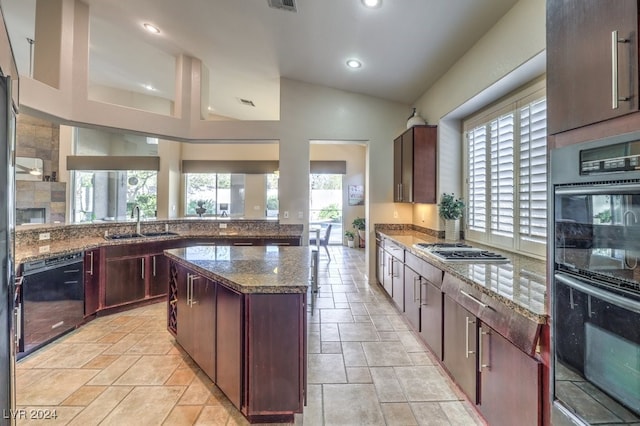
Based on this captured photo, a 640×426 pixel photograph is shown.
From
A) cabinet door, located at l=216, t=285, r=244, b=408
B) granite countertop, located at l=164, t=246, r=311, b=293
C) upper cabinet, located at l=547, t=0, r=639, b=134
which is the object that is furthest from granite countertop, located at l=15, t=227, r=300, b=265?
upper cabinet, located at l=547, t=0, r=639, b=134

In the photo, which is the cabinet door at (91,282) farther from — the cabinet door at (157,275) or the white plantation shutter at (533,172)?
the white plantation shutter at (533,172)

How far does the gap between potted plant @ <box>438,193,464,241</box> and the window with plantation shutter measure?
0.45ft

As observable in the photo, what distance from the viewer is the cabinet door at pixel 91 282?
3.41m

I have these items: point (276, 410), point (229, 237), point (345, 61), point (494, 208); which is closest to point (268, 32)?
point (345, 61)

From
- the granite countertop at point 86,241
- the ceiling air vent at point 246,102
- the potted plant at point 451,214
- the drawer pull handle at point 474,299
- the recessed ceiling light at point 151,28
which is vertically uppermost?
the ceiling air vent at point 246,102

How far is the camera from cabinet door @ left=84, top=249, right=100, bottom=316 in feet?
11.2

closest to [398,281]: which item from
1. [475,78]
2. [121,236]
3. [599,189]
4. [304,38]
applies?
[475,78]

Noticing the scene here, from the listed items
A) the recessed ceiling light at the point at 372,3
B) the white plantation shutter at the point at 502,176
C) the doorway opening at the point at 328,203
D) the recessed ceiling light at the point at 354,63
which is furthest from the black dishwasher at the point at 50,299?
the doorway opening at the point at 328,203

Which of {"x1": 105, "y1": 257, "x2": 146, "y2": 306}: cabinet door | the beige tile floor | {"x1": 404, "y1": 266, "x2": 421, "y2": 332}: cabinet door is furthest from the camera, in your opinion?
{"x1": 105, "y1": 257, "x2": 146, "y2": 306}: cabinet door

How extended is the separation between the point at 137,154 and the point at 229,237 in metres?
6.00

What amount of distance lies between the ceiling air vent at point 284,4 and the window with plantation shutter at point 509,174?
7.26 ft

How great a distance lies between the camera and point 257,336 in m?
1.79

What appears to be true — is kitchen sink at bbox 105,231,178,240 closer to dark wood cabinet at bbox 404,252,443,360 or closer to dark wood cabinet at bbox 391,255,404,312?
dark wood cabinet at bbox 391,255,404,312

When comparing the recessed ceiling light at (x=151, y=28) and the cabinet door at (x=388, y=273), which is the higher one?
the recessed ceiling light at (x=151, y=28)
